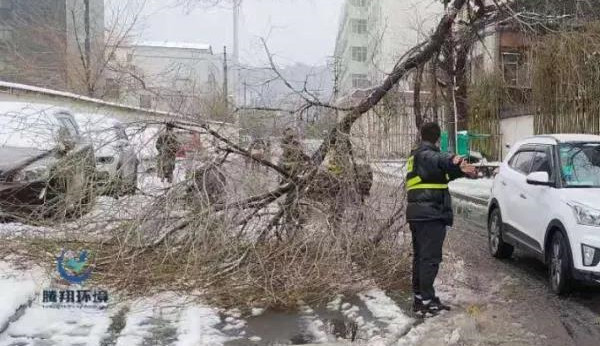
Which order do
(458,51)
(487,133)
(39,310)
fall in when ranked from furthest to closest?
1. (487,133)
2. (458,51)
3. (39,310)

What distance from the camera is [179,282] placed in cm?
657

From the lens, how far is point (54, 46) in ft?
97.8

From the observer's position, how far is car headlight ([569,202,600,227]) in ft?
20.2

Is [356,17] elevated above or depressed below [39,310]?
above

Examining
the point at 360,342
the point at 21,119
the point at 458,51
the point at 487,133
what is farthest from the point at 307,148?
the point at 487,133

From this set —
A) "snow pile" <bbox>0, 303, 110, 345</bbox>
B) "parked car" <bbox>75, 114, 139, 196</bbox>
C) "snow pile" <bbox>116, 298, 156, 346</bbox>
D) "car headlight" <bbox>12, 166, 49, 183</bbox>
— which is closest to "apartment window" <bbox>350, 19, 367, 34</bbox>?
"car headlight" <bbox>12, 166, 49, 183</bbox>

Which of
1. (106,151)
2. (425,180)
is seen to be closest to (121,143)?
A: (106,151)

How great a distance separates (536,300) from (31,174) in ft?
20.3

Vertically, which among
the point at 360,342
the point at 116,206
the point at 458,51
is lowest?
the point at 360,342

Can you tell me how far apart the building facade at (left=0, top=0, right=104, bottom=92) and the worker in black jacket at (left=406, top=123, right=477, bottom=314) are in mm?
19208

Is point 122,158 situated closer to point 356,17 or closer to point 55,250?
point 55,250

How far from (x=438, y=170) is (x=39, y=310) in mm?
3909

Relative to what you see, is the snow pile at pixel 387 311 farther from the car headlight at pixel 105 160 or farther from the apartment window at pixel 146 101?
the apartment window at pixel 146 101

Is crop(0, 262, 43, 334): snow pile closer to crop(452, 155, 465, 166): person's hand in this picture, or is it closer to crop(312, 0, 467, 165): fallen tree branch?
crop(312, 0, 467, 165): fallen tree branch
